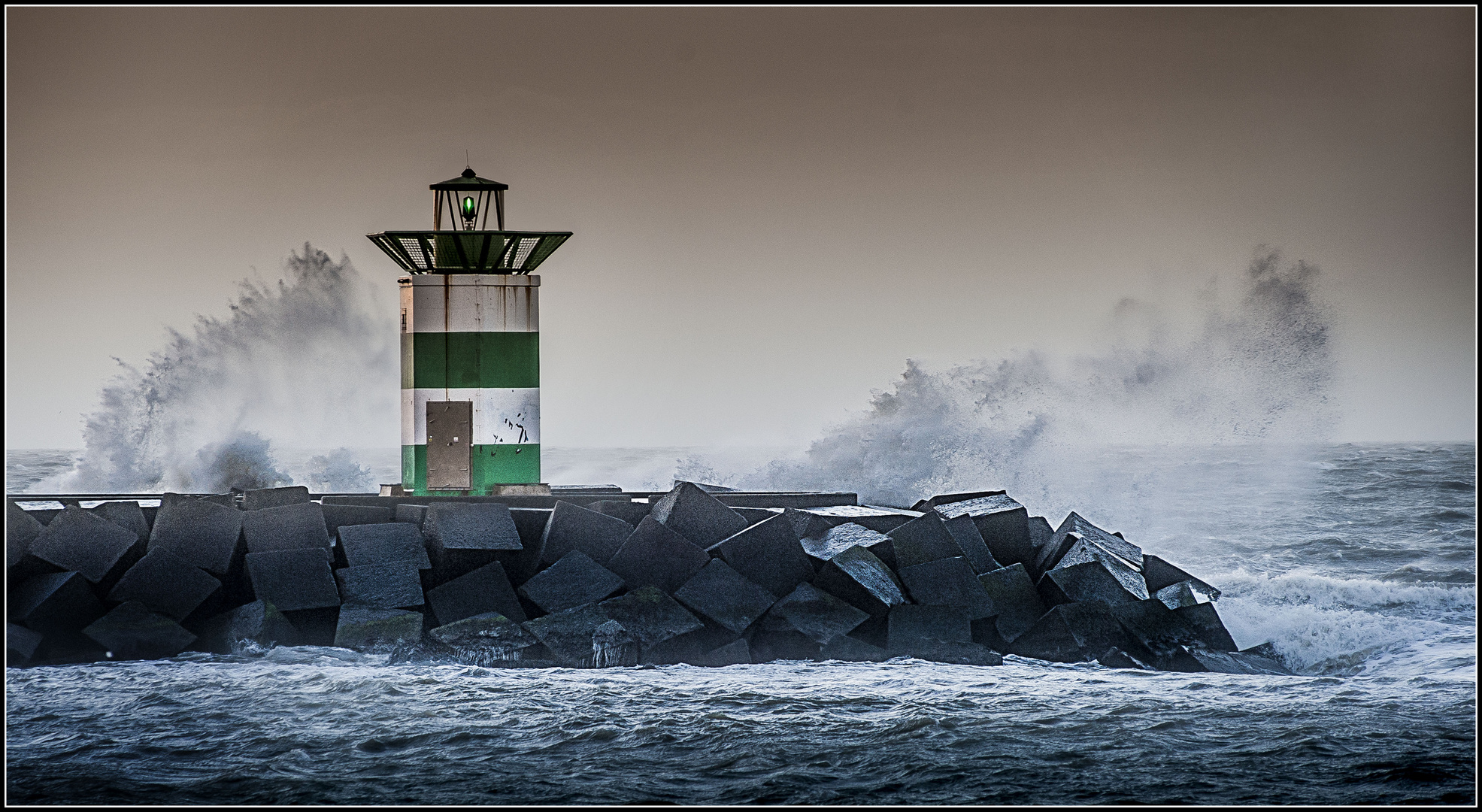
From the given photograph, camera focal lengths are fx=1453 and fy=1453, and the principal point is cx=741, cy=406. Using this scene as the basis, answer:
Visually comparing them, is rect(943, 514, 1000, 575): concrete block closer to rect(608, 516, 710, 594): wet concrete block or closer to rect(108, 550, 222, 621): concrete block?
rect(608, 516, 710, 594): wet concrete block

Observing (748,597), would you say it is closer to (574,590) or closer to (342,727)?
(574,590)

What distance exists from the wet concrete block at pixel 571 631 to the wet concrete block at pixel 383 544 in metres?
0.67

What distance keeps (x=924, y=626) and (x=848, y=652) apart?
1.22ft

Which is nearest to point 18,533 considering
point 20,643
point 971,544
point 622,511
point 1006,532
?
point 20,643

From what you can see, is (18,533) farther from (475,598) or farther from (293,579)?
(475,598)

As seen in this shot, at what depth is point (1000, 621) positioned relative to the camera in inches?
257

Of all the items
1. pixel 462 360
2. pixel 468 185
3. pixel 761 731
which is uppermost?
pixel 468 185

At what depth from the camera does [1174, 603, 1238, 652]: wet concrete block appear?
6.61m

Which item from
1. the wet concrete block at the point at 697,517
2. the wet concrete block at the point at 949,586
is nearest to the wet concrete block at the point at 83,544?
the wet concrete block at the point at 697,517

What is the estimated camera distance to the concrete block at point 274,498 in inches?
263

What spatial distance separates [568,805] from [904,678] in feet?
6.29

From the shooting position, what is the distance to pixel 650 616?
6.15 metres

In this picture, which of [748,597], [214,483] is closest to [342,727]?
[748,597]

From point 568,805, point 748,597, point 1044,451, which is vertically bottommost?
point 568,805
